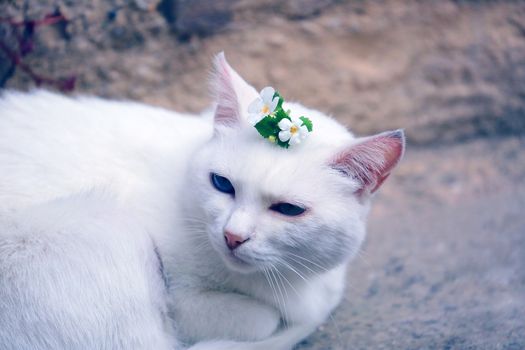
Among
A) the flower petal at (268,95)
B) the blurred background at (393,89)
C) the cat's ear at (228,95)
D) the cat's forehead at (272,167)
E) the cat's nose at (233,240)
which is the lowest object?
the blurred background at (393,89)

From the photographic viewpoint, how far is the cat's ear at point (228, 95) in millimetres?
1933

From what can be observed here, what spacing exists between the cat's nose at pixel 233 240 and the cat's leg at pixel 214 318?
1.04 feet

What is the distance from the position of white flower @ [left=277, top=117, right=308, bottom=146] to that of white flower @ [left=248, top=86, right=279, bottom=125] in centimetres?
7

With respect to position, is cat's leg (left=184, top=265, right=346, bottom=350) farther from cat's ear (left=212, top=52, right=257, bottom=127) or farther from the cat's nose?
cat's ear (left=212, top=52, right=257, bottom=127)

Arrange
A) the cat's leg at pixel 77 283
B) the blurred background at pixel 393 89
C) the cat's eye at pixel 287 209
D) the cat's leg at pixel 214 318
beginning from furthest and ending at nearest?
the blurred background at pixel 393 89 < the cat's leg at pixel 214 318 < the cat's eye at pixel 287 209 < the cat's leg at pixel 77 283

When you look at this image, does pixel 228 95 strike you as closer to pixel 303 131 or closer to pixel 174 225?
pixel 303 131

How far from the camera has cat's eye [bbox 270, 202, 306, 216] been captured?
5.74ft

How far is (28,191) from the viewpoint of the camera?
75.4 inches

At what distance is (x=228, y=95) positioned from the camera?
1.95 metres

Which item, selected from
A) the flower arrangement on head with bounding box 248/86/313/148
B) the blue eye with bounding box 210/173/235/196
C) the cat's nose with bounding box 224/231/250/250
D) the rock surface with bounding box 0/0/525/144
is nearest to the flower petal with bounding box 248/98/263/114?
the flower arrangement on head with bounding box 248/86/313/148

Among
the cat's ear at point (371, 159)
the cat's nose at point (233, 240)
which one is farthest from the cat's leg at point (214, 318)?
the cat's ear at point (371, 159)

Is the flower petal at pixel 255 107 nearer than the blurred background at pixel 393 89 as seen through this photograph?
Yes

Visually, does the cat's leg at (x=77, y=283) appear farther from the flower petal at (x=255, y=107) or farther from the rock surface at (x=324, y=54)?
the rock surface at (x=324, y=54)

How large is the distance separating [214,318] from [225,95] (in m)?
0.80
